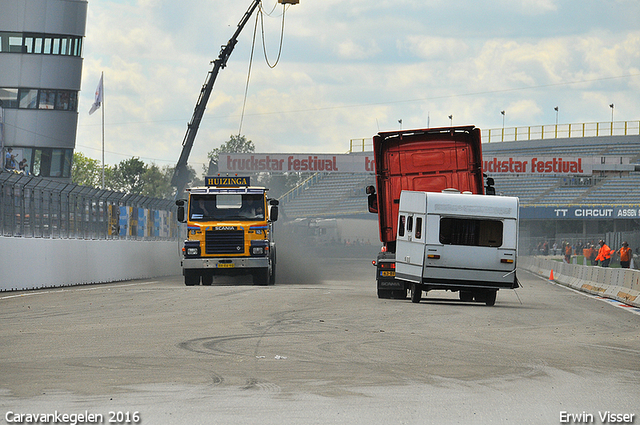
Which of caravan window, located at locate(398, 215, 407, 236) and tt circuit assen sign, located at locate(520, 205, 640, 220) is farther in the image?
tt circuit assen sign, located at locate(520, 205, 640, 220)

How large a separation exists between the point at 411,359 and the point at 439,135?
37.4 feet

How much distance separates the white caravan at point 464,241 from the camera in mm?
19234

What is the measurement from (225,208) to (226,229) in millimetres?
671

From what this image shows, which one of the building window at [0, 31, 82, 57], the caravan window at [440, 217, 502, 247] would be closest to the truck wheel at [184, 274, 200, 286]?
the caravan window at [440, 217, 502, 247]

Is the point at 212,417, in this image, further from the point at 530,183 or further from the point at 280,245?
the point at 530,183

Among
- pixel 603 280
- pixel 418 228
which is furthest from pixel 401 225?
pixel 603 280

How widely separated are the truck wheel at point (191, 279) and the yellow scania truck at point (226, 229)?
255mm

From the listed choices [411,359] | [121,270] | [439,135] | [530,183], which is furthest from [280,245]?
[530,183]

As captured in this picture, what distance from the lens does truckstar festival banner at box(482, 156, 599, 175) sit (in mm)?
56688

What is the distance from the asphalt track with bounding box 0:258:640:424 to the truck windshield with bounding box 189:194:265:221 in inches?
323

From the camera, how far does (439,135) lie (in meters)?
21.2

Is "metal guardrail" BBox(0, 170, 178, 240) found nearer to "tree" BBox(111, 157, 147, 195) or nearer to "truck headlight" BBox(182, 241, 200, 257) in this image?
"truck headlight" BBox(182, 241, 200, 257)

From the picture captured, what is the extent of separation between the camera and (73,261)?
26703 mm

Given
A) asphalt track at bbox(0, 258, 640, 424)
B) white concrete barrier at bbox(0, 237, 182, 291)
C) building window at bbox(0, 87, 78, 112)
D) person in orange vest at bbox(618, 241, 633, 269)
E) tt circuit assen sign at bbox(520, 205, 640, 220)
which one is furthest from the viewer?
tt circuit assen sign at bbox(520, 205, 640, 220)
